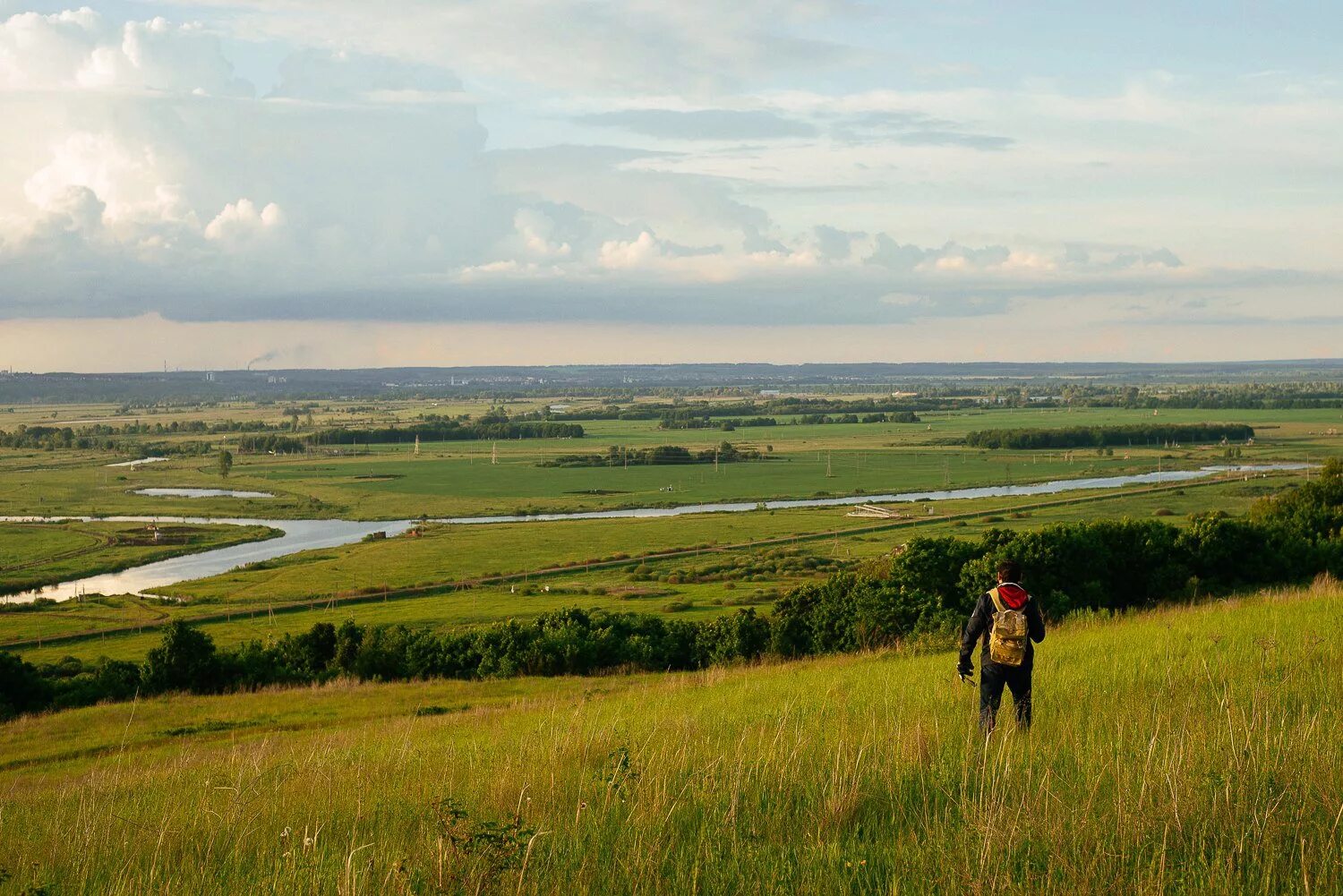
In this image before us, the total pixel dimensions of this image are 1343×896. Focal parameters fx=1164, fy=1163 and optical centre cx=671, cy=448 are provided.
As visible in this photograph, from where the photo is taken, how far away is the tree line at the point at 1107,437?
162875 millimetres

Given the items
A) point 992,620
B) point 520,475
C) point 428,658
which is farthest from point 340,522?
point 992,620

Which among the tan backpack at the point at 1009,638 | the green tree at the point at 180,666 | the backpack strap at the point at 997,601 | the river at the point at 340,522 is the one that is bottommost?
the river at the point at 340,522

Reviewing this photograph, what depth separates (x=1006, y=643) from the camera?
9.65 meters

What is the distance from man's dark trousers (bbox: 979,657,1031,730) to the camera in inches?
381

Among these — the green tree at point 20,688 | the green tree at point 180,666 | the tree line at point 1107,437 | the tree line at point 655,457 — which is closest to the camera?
the green tree at point 20,688

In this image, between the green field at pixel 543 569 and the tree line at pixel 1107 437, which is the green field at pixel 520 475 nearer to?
the tree line at pixel 1107 437

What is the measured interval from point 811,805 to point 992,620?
130 inches

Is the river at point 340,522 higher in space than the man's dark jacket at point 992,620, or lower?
lower

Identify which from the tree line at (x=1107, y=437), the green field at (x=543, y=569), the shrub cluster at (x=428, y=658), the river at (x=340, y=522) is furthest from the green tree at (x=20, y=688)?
the tree line at (x=1107, y=437)

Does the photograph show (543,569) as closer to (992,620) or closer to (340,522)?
(340,522)

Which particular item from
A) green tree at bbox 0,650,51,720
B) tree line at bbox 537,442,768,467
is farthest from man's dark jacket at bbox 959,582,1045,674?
tree line at bbox 537,442,768,467

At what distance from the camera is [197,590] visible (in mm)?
64938

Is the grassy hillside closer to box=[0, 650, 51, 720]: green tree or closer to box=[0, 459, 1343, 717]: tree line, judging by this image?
box=[0, 459, 1343, 717]: tree line

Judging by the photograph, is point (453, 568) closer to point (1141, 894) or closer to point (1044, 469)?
point (1141, 894)
